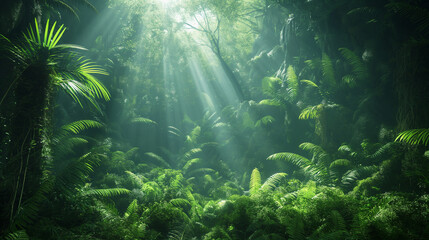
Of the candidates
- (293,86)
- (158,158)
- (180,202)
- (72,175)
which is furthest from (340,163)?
(158,158)

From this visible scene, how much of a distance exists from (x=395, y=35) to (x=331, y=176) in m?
4.00

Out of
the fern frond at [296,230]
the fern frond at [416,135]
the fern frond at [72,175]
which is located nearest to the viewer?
the fern frond at [296,230]

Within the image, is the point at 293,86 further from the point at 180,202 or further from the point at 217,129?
the point at 180,202

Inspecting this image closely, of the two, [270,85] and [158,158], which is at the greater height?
[270,85]

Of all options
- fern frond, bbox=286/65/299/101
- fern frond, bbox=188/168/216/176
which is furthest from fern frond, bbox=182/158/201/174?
fern frond, bbox=286/65/299/101

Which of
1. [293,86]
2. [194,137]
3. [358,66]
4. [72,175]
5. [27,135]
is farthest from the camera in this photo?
[194,137]

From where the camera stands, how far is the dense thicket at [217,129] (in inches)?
133

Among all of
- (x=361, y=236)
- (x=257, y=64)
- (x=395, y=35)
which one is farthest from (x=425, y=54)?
(x=257, y=64)

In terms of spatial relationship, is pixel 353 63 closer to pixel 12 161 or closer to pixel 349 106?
pixel 349 106

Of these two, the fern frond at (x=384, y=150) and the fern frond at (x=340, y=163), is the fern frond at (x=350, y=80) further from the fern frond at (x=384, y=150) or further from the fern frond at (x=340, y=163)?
the fern frond at (x=340, y=163)

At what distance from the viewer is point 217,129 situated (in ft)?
40.6

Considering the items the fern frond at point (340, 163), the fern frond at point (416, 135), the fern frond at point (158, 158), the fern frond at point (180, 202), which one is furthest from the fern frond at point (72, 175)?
the fern frond at point (158, 158)

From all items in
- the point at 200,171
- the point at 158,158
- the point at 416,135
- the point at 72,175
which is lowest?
the point at 200,171

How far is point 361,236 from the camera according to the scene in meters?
2.58
